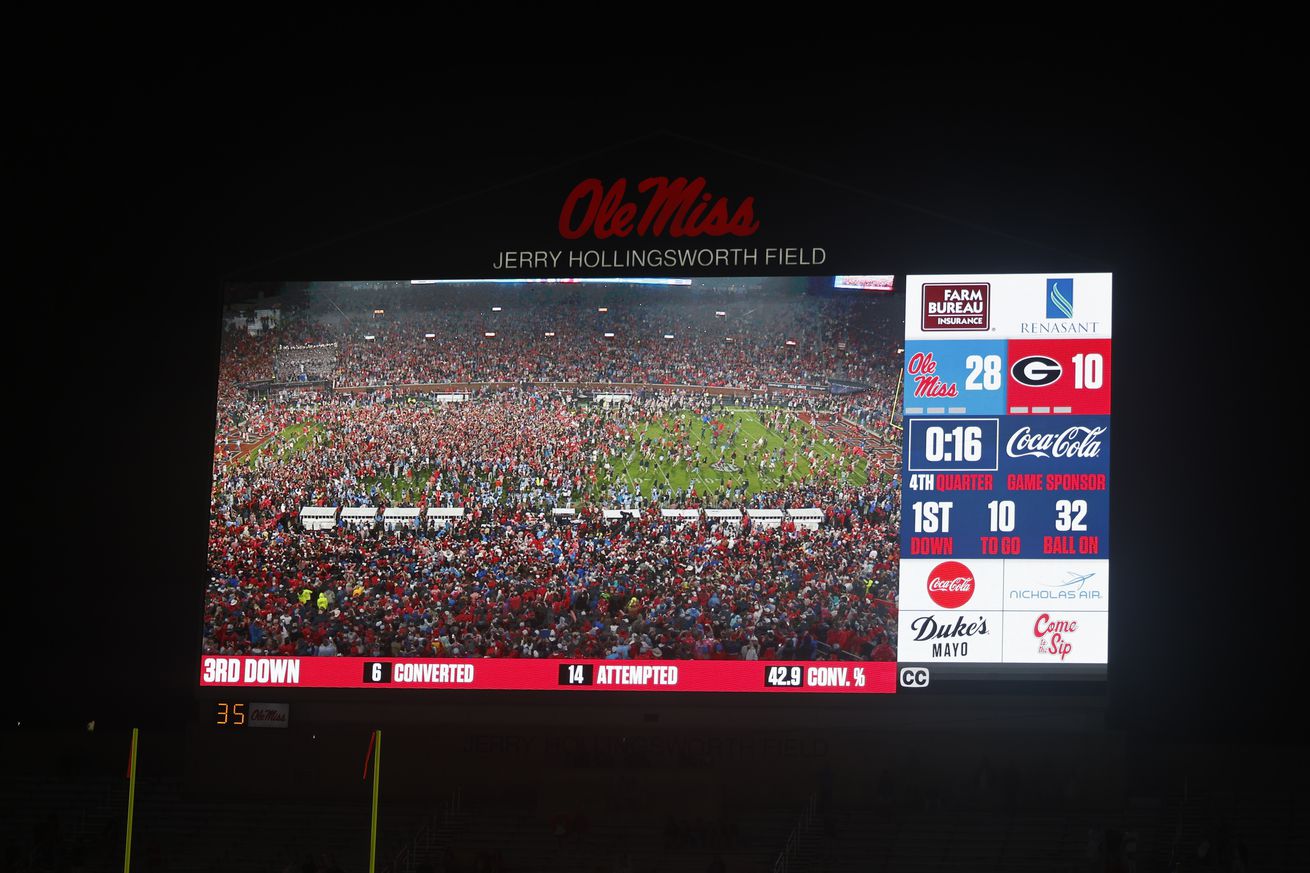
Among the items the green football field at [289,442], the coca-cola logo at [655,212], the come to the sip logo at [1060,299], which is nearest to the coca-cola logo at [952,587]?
the come to the sip logo at [1060,299]

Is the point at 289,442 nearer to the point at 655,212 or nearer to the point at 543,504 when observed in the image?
the point at 543,504

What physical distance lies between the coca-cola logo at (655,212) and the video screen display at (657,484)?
2.16 feet

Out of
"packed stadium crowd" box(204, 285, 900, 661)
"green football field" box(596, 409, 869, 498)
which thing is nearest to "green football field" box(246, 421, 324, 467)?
"packed stadium crowd" box(204, 285, 900, 661)

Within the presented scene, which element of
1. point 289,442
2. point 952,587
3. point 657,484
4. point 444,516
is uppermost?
point 289,442

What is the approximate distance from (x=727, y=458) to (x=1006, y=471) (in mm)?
3028

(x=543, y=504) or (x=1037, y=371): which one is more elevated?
(x=1037, y=371)

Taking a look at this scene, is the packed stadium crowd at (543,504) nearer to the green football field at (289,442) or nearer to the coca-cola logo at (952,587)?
the green football field at (289,442)

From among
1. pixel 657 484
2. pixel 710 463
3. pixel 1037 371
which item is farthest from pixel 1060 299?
pixel 657 484

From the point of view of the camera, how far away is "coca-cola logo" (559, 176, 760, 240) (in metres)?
19.6

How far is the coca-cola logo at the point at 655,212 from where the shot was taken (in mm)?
19594

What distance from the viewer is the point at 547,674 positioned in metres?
18.7

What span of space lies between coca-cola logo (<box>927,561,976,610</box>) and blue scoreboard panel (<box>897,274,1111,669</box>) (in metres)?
0.02
